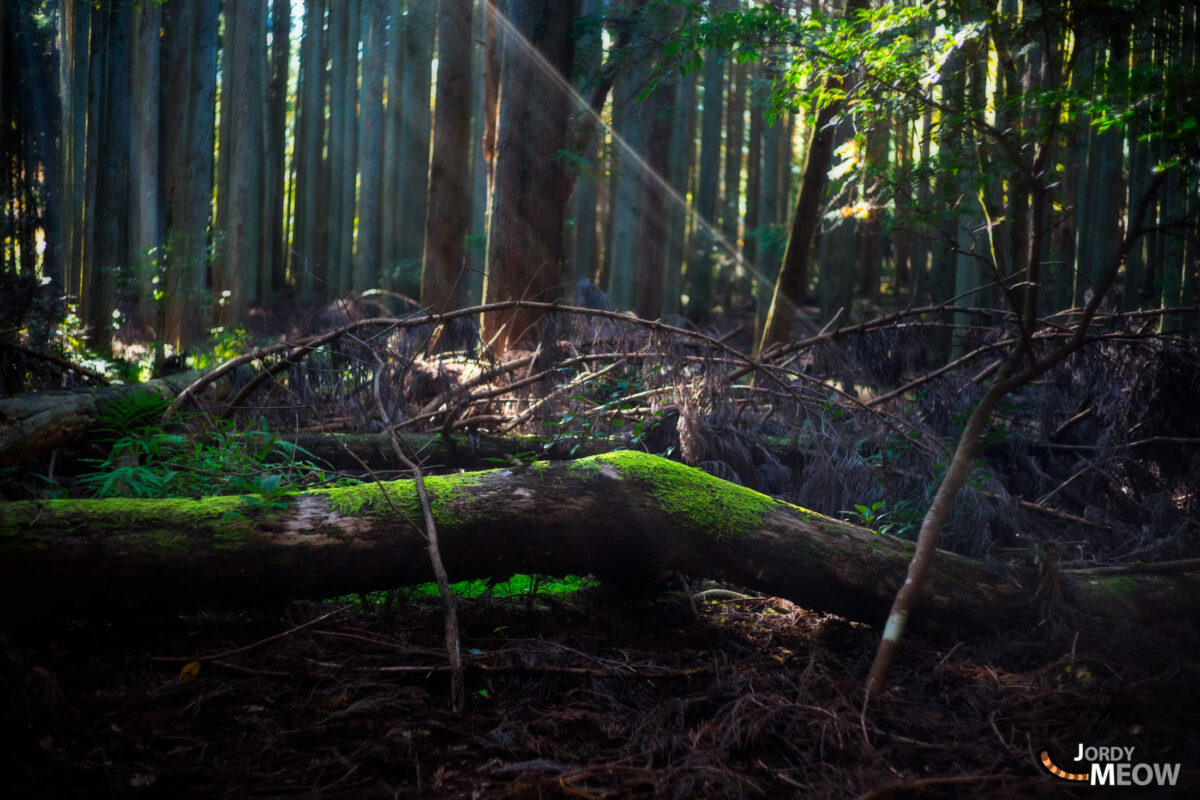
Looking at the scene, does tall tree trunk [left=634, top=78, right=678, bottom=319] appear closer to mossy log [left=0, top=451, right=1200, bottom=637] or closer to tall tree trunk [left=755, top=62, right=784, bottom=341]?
tall tree trunk [left=755, top=62, right=784, bottom=341]

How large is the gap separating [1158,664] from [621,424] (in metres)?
2.74

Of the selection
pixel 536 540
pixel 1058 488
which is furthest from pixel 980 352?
pixel 536 540

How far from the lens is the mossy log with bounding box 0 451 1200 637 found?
2.63m

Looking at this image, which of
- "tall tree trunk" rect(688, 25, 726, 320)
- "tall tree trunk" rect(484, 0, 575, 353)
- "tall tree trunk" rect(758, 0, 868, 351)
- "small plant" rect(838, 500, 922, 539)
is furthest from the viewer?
"tall tree trunk" rect(688, 25, 726, 320)

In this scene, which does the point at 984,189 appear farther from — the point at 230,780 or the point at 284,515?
the point at 230,780

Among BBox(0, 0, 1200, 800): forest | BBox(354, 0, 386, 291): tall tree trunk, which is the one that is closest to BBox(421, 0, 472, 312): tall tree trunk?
BBox(0, 0, 1200, 800): forest

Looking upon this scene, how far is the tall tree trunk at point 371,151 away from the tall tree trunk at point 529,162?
1310 cm

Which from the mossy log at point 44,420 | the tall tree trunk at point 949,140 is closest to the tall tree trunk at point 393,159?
the mossy log at point 44,420

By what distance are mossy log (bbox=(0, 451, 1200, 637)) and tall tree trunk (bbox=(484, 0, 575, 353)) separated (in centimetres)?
400

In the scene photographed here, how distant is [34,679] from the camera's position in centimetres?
200

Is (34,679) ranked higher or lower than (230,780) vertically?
higher

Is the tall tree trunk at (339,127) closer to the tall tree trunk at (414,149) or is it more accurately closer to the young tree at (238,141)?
the tall tree trunk at (414,149)

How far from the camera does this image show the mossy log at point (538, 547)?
2.63 meters

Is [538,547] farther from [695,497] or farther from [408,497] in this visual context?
[695,497]
